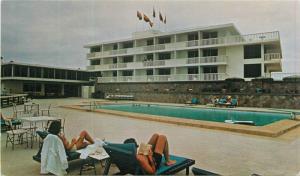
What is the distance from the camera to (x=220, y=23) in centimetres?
2658

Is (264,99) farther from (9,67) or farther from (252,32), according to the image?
(9,67)

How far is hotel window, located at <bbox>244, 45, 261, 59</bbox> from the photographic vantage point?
80.9 feet

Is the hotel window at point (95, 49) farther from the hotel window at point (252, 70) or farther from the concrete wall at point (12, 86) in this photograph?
the hotel window at point (252, 70)

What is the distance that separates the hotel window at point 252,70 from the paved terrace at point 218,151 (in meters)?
17.0

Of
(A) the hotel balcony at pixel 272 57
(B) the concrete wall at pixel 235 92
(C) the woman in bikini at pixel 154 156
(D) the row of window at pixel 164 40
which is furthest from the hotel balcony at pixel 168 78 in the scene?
(C) the woman in bikini at pixel 154 156

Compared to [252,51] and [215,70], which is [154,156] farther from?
[215,70]

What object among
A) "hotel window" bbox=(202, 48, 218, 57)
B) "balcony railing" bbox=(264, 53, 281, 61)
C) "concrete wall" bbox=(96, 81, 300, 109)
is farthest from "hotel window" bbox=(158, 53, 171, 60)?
"balcony railing" bbox=(264, 53, 281, 61)

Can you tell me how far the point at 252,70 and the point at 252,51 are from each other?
1.99m

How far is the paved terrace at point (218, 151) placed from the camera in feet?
15.4

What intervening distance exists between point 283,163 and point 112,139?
4602 mm

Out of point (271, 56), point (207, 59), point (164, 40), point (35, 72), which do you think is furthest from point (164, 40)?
point (35, 72)

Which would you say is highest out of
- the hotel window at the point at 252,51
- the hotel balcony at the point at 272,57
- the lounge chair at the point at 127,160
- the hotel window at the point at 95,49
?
the hotel window at the point at 95,49

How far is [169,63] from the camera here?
29.9m

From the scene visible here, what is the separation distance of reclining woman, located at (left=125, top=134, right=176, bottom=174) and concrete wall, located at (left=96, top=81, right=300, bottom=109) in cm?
1761
